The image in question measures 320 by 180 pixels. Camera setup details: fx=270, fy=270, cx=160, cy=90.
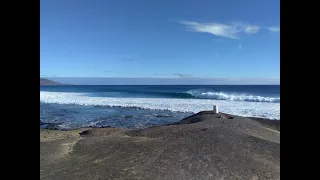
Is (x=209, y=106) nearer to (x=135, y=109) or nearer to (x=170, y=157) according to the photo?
(x=135, y=109)

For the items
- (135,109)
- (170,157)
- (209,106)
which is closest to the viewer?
(170,157)

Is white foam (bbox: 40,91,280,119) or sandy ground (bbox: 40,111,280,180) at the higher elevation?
white foam (bbox: 40,91,280,119)

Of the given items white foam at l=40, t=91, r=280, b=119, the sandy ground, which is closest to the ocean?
white foam at l=40, t=91, r=280, b=119

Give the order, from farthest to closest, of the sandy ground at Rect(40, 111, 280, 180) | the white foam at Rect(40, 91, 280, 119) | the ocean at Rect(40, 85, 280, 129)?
the white foam at Rect(40, 91, 280, 119)
the ocean at Rect(40, 85, 280, 129)
the sandy ground at Rect(40, 111, 280, 180)

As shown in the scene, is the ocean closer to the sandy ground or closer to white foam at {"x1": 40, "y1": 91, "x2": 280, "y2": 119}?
white foam at {"x1": 40, "y1": 91, "x2": 280, "y2": 119}

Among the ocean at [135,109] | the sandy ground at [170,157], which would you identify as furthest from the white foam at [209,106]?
the sandy ground at [170,157]

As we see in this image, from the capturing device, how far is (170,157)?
21.4ft

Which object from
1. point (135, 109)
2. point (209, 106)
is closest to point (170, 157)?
point (135, 109)

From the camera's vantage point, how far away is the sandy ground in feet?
18.2

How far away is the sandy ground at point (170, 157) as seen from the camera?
5.54 meters
